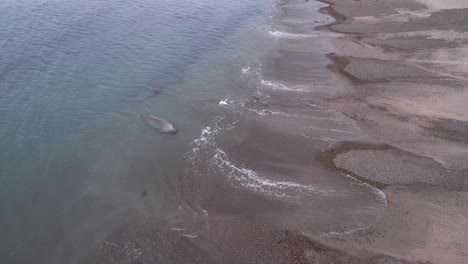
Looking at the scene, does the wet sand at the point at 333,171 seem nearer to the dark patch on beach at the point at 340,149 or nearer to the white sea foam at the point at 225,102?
the dark patch on beach at the point at 340,149

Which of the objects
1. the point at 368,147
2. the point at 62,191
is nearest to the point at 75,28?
the point at 62,191

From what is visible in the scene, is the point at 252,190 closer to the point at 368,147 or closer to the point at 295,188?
the point at 295,188

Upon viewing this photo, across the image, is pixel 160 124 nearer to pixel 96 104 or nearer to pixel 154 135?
pixel 154 135

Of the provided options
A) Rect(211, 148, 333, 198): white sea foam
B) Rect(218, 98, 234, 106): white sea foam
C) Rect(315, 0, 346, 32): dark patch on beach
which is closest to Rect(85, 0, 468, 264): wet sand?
Rect(211, 148, 333, 198): white sea foam

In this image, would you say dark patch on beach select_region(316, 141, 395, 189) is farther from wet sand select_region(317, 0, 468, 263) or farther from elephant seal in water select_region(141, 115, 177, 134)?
elephant seal in water select_region(141, 115, 177, 134)

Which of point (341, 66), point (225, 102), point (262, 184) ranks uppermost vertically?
point (341, 66)

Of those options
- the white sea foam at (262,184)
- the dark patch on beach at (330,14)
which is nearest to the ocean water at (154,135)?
the white sea foam at (262,184)

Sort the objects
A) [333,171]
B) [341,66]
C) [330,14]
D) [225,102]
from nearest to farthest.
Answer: [333,171] → [225,102] → [341,66] → [330,14]

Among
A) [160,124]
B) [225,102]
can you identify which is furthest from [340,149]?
[160,124]
